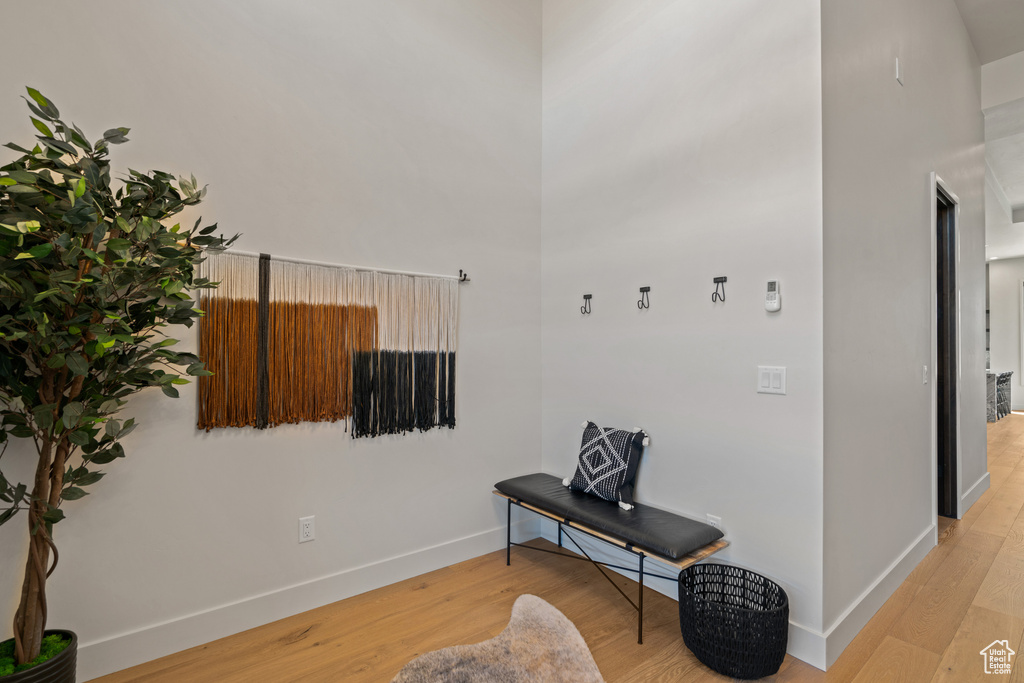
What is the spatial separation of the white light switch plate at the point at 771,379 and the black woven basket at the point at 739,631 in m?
0.77

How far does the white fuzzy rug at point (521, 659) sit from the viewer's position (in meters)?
1.67

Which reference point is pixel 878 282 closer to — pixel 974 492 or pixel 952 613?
pixel 952 613

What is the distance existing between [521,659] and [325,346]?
159 centimetres

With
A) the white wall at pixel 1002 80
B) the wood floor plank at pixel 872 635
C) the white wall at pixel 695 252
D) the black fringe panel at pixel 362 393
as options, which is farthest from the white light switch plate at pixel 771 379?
the white wall at pixel 1002 80

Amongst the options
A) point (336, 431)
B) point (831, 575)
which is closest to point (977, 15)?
point (831, 575)

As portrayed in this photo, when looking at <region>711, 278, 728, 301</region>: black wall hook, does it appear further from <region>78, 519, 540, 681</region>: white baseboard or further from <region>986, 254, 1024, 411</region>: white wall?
<region>986, 254, 1024, 411</region>: white wall

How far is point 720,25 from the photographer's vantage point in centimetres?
236

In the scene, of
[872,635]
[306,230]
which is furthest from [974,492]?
[306,230]

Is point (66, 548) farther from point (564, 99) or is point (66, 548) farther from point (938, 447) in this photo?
point (938, 447)

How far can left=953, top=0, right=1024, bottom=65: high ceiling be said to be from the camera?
329 centimetres

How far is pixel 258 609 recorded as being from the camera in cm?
221

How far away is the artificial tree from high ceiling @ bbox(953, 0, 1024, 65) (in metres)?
4.81

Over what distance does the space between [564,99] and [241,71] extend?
185cm

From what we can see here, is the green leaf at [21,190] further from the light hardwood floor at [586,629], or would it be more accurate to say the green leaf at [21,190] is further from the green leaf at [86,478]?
the light hardwood floor at [586,629]
